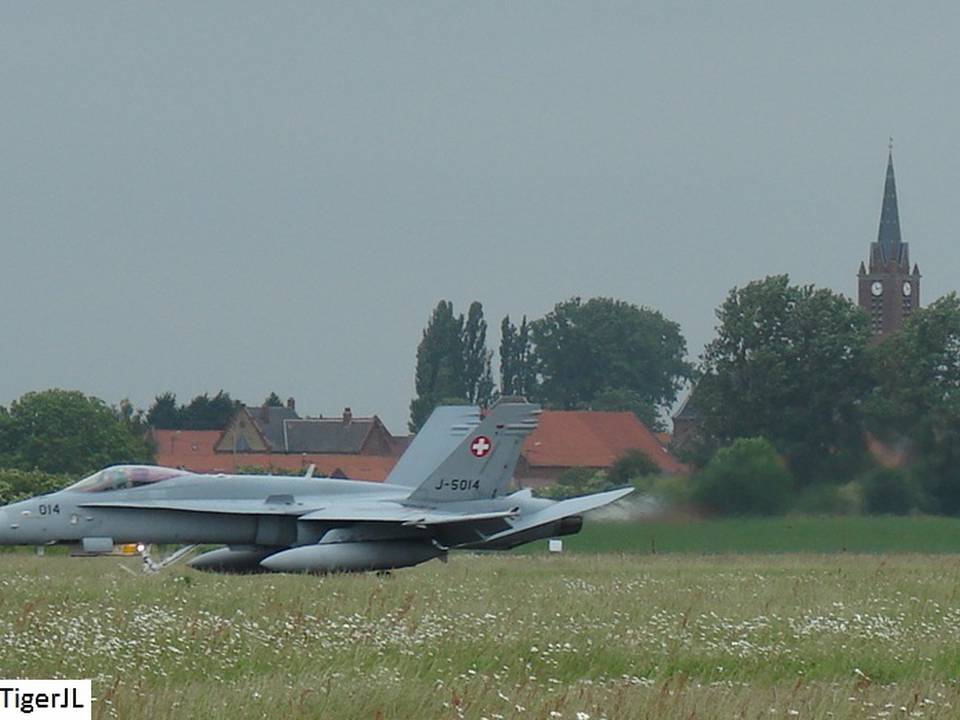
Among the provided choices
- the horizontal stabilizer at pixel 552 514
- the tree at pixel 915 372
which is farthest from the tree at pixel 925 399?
the horizontal stabilizer at pixel 552 514

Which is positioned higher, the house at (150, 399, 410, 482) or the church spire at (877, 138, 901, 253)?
the church spire at (877, 138, 901, 253)

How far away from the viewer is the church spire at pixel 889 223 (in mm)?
132500

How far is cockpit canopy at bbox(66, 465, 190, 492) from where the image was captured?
78.4 feet

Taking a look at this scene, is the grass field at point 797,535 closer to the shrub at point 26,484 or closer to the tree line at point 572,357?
the shrub at point 26,484

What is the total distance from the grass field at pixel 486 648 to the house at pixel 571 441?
4968 cm

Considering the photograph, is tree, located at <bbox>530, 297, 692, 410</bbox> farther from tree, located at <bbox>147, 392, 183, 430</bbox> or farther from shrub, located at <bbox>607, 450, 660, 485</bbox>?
shrub, located at <bbox>607, 450, 660, 485</bbox>

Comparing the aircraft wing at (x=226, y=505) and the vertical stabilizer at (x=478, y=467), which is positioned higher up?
the vertical stabilizer at (x=478, y=467)

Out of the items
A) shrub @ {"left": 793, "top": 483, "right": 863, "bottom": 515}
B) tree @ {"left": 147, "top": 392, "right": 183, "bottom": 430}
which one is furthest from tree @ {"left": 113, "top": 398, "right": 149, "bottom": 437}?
shrub @ {"left": 793, "top": 483, "right": 863, "bottom": 515}

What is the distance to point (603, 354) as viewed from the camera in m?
110

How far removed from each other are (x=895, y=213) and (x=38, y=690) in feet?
426

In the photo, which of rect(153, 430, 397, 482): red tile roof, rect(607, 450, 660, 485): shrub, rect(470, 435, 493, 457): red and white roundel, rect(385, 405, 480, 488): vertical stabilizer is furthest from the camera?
rect(153, 430, 397, 482): red tile roof

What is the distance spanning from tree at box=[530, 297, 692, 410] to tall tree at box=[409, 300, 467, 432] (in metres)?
5.94

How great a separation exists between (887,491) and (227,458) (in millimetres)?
64736

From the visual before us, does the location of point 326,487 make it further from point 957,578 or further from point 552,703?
point 552,703
